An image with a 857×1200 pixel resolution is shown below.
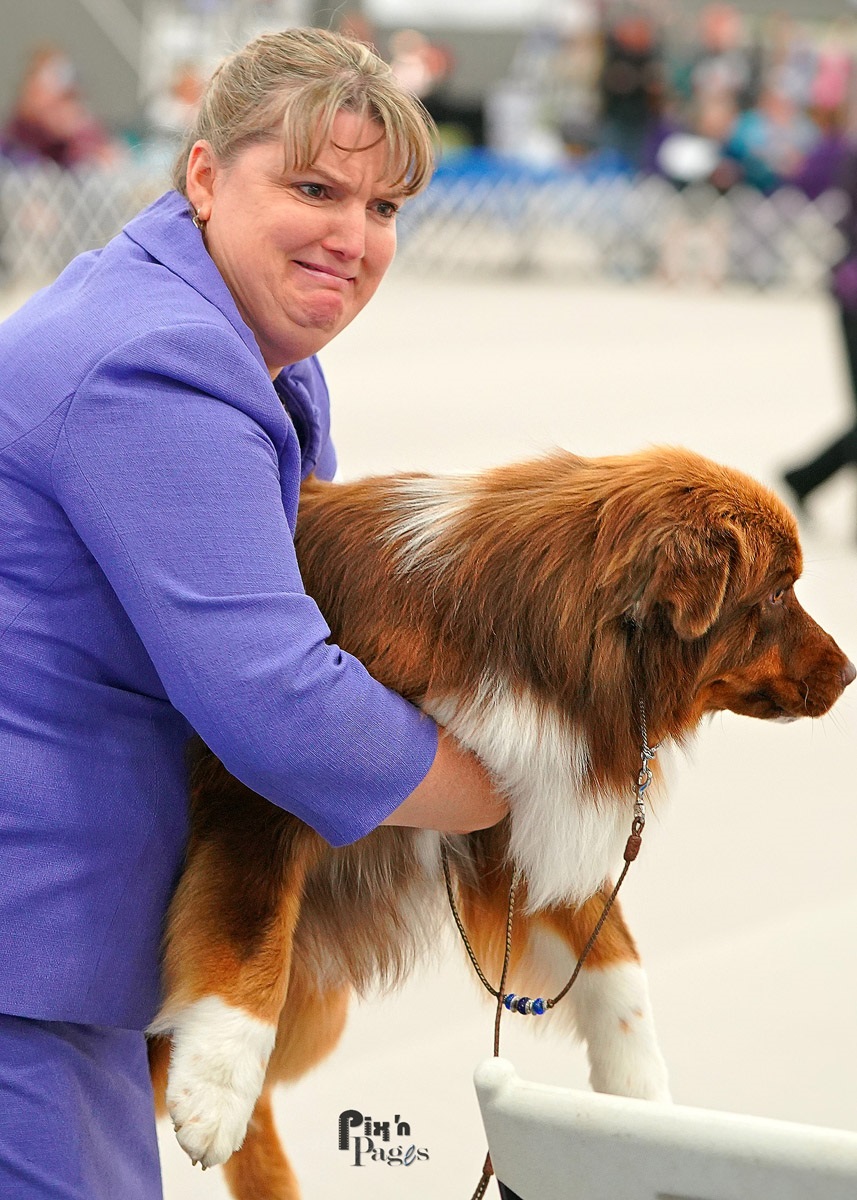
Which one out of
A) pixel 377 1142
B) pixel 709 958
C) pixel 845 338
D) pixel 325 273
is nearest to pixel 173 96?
pixel 845 338

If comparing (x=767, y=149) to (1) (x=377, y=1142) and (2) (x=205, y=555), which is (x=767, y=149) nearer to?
(1) (x=377, y=1142)

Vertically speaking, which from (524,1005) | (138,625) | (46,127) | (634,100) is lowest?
(46,127)

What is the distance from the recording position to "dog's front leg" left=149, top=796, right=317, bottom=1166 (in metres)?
2.08

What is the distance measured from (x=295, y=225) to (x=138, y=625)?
1.91ft

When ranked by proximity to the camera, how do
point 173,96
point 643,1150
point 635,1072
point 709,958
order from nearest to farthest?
point 643,1150 → point 635,1072 → point 709,958 → point 173,96

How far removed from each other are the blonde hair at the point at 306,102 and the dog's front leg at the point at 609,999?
3.92ft

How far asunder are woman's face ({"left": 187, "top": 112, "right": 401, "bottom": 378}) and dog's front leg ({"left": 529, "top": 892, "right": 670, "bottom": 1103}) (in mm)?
1035

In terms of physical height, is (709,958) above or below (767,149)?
above

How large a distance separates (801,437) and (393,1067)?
7.44m

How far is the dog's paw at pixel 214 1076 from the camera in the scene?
2.06m

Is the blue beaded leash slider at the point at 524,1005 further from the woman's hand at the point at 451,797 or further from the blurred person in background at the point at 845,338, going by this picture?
the blurred person in background at the point at 845,338

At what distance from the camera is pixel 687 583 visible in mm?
2039

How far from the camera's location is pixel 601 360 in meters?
12.7

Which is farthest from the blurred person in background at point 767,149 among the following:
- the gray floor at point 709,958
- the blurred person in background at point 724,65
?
the gray floor at point 709,958
